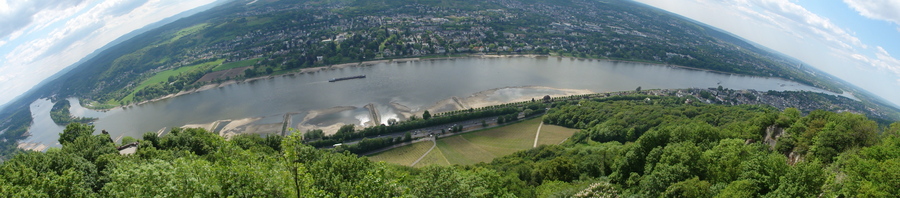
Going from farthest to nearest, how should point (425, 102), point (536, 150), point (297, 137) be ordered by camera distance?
point (425, 102) → point (536, 150) → point (297, 137)

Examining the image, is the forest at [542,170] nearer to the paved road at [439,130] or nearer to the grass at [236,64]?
the paved road at [439,130]

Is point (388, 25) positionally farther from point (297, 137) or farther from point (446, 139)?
point (297, 137)

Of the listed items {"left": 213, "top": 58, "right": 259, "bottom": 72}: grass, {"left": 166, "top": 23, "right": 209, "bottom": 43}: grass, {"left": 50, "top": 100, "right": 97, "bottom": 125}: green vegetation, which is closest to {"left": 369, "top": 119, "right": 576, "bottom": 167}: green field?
{"left": 50, "top": 100, "right": 97, "bottom": 125}: green vegetation

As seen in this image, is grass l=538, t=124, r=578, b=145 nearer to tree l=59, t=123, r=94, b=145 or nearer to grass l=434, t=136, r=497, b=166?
grass l=434, t=136, r=497, b=166

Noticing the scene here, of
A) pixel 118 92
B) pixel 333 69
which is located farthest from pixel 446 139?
pixel 118 92

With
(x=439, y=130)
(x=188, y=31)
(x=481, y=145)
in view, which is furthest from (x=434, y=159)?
(x=188, y=31)

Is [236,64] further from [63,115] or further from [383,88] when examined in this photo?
[383,88]

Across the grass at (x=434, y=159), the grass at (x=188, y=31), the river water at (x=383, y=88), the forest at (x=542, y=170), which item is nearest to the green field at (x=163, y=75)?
the river water at (x=383, y=88)
